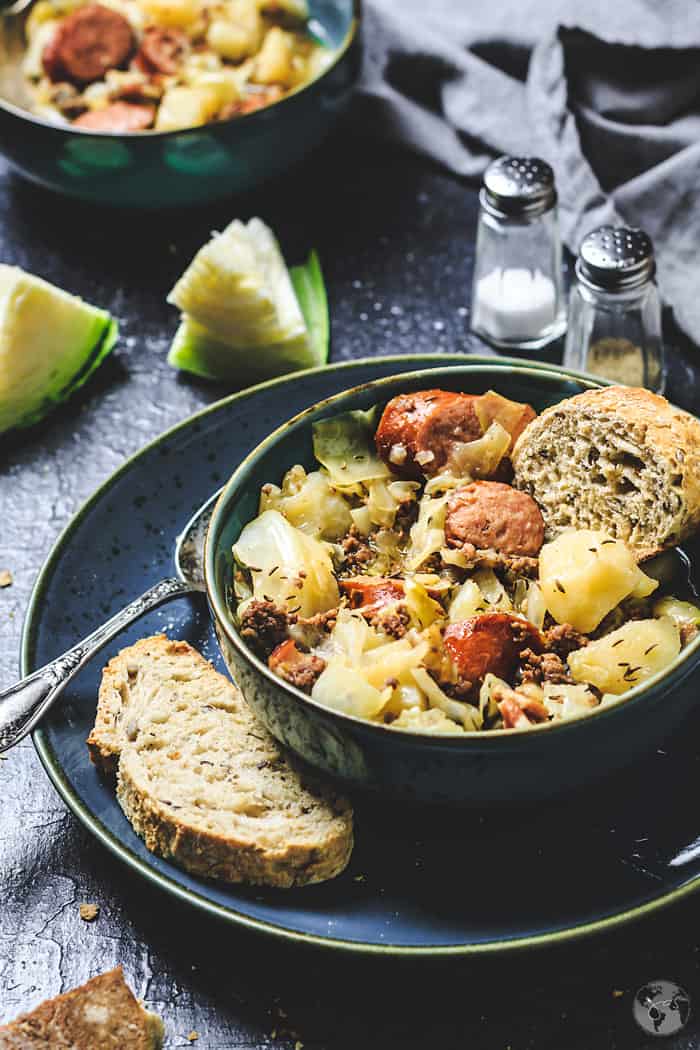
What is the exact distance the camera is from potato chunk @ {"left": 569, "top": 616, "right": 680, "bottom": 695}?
197 cm

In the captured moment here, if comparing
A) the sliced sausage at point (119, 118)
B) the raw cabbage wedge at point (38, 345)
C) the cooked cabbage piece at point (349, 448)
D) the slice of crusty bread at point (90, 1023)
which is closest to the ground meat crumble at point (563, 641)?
the cooked cabbage piece at point (349, 448)

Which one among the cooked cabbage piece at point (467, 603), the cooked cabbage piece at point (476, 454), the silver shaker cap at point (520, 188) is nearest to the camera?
the cooked cabbage piece at point (467, 603)

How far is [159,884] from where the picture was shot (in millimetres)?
1954

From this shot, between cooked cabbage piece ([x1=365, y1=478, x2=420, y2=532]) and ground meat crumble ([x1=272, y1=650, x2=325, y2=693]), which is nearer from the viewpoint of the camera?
ground meat crumble ([x1=272, y1=650, x2=325, y2=693])

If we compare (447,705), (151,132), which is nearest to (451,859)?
(447,705)

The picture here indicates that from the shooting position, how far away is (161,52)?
145 inches

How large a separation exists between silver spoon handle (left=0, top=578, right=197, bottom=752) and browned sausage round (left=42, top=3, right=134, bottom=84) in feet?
6.46

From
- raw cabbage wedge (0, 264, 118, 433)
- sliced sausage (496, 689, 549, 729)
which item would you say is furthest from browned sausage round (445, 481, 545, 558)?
raw cabbage wedge (0, 264, 118, 433)

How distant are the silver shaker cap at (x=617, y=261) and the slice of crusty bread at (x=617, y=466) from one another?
0.66 metres

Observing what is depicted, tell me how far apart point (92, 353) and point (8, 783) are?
1.30 metres

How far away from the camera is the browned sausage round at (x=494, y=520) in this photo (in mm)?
2189

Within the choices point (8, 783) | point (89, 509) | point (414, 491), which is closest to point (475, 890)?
point (414, 491)

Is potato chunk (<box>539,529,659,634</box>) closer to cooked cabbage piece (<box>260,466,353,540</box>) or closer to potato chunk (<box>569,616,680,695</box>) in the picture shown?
potato chunk (<box>569,616,680,695</box>)

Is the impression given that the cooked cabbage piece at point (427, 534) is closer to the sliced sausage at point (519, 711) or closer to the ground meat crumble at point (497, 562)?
the ground meat crumble at point (497, 562)
